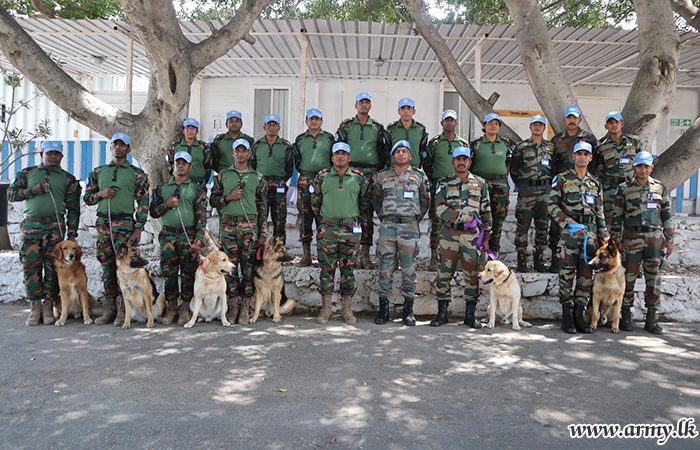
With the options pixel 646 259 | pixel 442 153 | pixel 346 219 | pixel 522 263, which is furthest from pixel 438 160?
pixel 646 259

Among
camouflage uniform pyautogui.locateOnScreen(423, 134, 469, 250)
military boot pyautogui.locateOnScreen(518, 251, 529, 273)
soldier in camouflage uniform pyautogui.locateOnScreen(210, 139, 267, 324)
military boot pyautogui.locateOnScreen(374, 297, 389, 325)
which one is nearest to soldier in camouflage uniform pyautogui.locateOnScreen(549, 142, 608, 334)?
military boot pyautogui.locateOnScreen(518, 251, 529, 273)

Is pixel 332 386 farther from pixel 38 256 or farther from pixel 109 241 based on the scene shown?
pixel 38 256

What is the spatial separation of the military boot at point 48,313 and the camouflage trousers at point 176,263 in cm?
132

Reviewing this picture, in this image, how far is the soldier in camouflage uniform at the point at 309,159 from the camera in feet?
20.5

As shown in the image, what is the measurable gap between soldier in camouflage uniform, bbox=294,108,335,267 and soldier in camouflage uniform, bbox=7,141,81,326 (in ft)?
8.95

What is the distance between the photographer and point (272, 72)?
11.9 meters

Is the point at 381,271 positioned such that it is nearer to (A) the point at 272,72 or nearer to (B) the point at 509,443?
(B) the point at 509,443

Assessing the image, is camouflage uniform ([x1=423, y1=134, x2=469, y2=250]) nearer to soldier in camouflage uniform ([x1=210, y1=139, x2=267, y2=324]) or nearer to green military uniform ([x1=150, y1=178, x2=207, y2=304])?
soldier in camouflage uniform ([x1=210, y1=139, x2=267, y2=324])

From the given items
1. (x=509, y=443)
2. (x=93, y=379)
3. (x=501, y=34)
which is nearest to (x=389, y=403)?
(x=509, y=443)

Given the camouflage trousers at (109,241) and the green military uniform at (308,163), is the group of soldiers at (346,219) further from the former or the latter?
the green military uniform at (308,163)

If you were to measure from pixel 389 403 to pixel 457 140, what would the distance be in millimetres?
3829

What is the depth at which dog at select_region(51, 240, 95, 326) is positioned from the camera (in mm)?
5410

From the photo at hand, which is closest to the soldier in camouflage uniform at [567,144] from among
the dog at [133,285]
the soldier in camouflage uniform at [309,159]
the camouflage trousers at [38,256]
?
the soldier in camouflage uniform at [309,159]

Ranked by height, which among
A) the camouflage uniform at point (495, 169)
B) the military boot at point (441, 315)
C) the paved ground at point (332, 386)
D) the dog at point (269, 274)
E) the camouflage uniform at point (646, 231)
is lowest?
the paved ground at point (332, 386)
